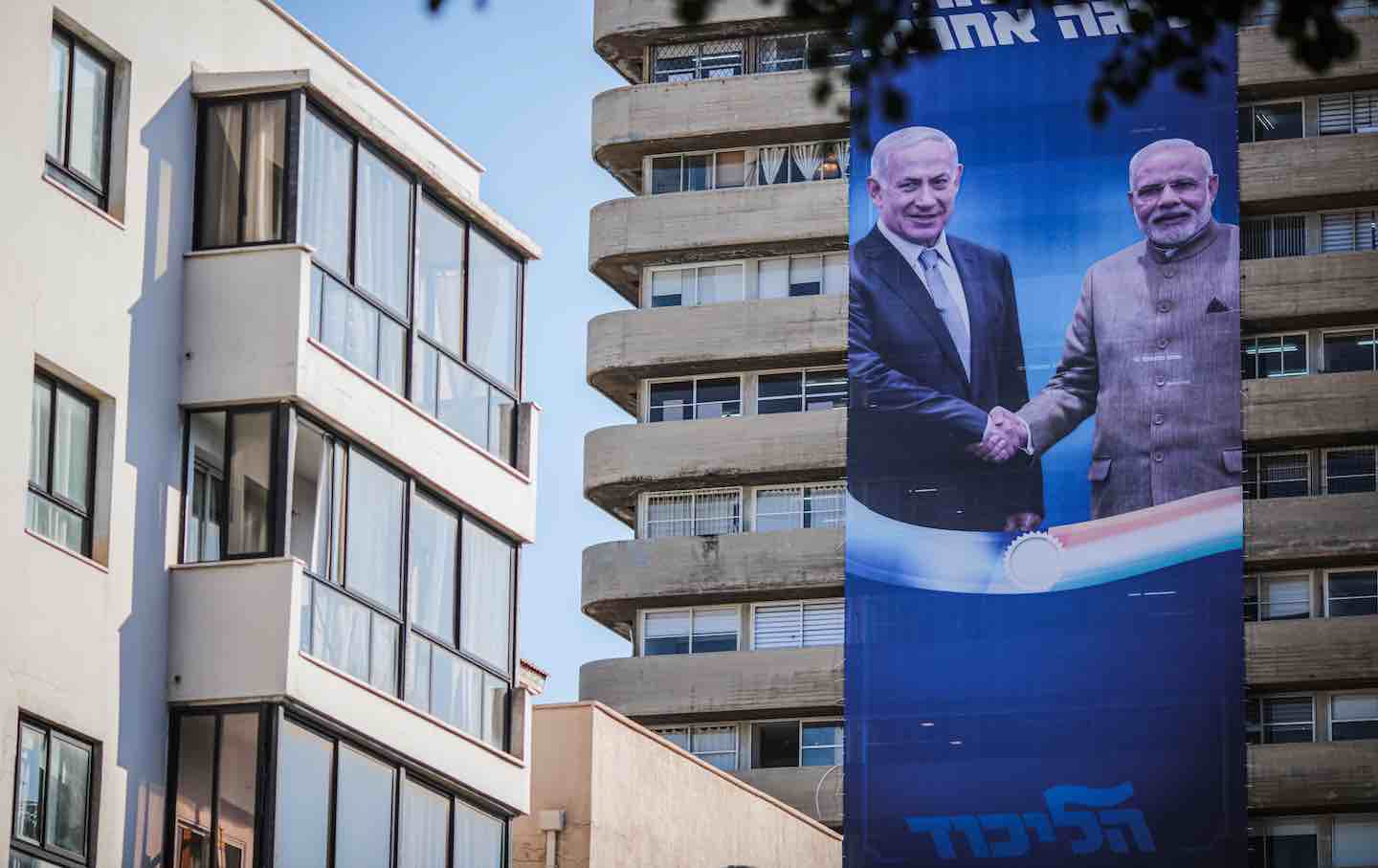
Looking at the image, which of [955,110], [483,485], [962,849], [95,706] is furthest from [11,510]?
[955,110]

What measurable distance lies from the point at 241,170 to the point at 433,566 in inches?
174

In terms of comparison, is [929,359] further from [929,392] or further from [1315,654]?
[1315,654]

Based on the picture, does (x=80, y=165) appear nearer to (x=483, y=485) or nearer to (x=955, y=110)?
(x=483, y=485)

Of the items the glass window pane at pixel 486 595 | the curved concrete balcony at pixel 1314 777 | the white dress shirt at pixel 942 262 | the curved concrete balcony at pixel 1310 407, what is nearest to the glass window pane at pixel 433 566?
the glass window pane at pixel 486 595

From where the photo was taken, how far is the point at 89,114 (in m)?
24.9

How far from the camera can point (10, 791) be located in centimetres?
2223

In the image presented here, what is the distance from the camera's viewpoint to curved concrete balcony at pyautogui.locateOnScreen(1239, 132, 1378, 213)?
230 ft

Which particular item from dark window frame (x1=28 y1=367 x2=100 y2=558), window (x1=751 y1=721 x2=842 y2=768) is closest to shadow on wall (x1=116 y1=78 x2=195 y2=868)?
dark window frame (x1=28 y1=367 x2=100 y2=558)

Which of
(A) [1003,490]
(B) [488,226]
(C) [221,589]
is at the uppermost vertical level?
(A) [1003,490]

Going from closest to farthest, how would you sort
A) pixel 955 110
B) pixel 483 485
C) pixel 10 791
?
pixel 10 791
pixel 483 485
pixel 955 110

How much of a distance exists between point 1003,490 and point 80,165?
149ft

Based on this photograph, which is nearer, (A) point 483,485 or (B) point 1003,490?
(A) point 483,485

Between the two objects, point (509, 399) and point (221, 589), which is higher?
point (509, 399)

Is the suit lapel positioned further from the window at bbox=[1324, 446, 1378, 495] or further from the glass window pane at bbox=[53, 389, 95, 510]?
the glass window pane at bbox=[53, 389, 95, 510]
